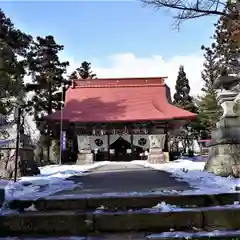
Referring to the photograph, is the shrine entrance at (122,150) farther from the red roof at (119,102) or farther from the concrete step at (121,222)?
the concrete step at (121,222)

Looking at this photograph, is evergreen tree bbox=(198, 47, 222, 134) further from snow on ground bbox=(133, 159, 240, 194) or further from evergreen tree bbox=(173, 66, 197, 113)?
snow on ground bbox=(133, 159, 240, 194)

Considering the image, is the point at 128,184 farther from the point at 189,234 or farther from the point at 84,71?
the point at 84,71

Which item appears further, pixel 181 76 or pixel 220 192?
pixel 181 76

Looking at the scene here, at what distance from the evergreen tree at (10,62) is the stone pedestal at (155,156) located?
10763 mm

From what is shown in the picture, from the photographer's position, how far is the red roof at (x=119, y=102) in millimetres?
24688

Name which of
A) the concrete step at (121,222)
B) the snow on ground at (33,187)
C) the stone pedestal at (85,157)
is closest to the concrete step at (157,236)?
the concrete step at (121,222)

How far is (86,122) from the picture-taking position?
24.7 metres

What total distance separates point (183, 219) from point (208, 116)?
29037 millimetres

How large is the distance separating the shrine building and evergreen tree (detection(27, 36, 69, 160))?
4.44 feet

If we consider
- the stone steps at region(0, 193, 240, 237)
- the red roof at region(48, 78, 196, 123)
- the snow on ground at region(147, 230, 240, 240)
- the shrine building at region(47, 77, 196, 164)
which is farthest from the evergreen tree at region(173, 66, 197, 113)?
the snow on ground at region(147, 230, 240, 240)

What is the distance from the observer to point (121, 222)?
14.0 feet

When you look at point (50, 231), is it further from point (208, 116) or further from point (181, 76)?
point (181, 76)

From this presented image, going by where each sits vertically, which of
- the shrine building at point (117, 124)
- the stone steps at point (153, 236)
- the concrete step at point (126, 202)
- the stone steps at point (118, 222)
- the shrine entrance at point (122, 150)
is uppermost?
the shrine building at point (117, 124)

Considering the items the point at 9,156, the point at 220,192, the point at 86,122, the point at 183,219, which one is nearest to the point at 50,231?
the point at 183,219
